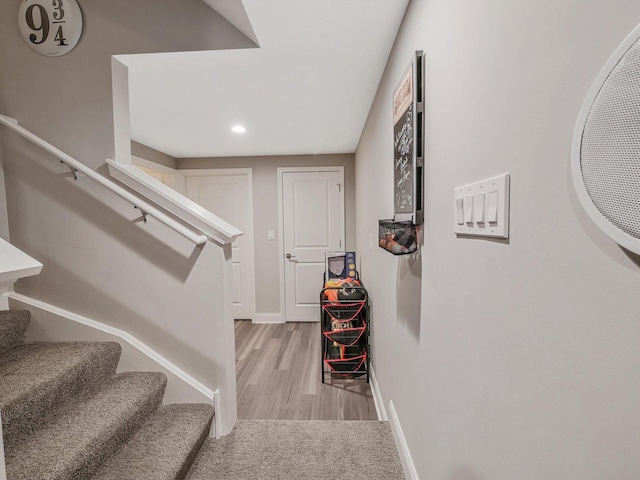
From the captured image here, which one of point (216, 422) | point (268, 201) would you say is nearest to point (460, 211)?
point (216, 422)

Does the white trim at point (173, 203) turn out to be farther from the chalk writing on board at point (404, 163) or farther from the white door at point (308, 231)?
the white door at point (308, 231)

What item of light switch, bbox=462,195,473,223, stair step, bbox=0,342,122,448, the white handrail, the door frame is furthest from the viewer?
the door frame

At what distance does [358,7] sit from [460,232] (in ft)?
3.55

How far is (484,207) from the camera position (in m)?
0.70

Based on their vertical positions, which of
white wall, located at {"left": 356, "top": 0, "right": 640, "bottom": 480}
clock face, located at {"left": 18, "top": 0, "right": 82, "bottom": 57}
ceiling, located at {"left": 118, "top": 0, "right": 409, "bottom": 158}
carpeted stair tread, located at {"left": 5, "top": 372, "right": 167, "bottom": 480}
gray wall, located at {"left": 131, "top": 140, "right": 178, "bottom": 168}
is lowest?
carpeted stair tread, located at {"left": 5, "top": 372, "right": 167, "bottom": 480}

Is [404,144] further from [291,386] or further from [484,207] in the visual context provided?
[291,386]

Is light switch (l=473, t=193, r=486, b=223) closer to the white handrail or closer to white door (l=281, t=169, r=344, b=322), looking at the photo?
the white handrail

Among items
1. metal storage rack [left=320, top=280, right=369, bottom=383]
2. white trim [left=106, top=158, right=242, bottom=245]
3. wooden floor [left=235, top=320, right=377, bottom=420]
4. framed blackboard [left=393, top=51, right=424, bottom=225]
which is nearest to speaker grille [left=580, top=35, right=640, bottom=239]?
framed blackboard [left=393, top=51, right=424, bottom=225]

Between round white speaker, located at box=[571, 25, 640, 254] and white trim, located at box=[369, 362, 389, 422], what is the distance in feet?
6.01

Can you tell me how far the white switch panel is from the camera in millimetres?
631

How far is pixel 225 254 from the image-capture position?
1.68 metres

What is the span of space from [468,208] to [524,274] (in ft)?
0.81

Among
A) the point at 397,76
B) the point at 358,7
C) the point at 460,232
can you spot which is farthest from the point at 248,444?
the point at 358,7

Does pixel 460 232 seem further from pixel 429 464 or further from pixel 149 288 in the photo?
pixel 149 288
